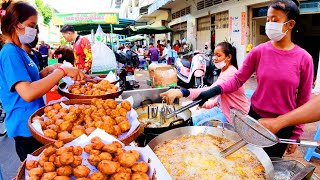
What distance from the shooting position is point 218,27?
1246 centimetres

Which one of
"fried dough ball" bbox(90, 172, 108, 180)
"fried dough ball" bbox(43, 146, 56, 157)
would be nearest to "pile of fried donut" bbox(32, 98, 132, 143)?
"fried dough ball" bbox(43, 146, 56, 157)

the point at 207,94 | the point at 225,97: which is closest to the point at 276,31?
the point at 207,94

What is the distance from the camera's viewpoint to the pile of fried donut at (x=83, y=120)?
1387 mm

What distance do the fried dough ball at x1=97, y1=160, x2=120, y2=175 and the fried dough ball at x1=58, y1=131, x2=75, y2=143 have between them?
1.04 feet

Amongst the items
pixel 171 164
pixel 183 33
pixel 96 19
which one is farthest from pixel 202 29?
pixel 171 164

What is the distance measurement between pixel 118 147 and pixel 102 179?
0.20 m

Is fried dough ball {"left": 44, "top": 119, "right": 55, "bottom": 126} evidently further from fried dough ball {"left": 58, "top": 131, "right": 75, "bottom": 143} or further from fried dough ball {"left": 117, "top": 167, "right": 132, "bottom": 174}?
fried dough ball {"left": 117, "top": 167, "right": 132, "bottom": 174}

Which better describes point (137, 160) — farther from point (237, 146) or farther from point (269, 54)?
point (269, 54)

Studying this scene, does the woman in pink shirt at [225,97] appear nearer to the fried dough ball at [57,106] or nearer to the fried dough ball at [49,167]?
the fried dough ball at [57,106]

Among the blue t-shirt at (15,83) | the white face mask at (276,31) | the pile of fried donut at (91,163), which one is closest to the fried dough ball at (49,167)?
the pile of fried donut at (91,163)

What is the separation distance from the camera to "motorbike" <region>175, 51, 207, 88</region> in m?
7.25

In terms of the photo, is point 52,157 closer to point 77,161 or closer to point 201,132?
point 77,161

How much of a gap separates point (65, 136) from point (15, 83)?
1.89ft

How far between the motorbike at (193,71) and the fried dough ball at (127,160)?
6.22 m
